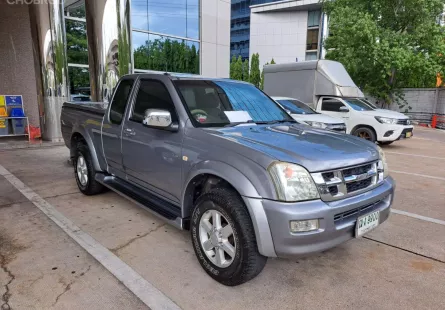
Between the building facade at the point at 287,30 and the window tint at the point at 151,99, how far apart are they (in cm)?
4599

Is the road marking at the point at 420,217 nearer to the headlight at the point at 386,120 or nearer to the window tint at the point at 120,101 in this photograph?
the window tint at the point at 120,101

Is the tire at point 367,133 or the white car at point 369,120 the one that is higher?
the white car at point 369,120

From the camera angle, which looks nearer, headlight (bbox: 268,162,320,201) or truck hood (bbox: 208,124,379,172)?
headlight (bbox: 268,162,320,201)

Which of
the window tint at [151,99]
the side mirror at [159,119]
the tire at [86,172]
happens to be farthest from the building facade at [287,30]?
the side mirror at [159,119]

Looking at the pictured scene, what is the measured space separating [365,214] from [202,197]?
137cm

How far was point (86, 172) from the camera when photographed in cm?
479

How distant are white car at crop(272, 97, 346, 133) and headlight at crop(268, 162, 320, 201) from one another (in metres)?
5.64

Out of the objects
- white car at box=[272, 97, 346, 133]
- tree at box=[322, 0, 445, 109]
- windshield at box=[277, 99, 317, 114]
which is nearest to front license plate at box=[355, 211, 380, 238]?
white car at box=[272, 97, 346, 133]

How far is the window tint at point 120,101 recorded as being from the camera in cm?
407

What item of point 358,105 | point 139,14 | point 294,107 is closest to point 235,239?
point 294,107

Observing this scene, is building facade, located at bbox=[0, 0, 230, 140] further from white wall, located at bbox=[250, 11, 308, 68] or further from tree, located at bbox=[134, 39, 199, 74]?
white wall, located at bbox=[250, 11, 308, 68]

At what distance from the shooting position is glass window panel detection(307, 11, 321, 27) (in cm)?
4669

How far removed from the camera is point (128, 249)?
3326 mm

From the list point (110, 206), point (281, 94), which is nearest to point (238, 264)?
point (110, 206)
